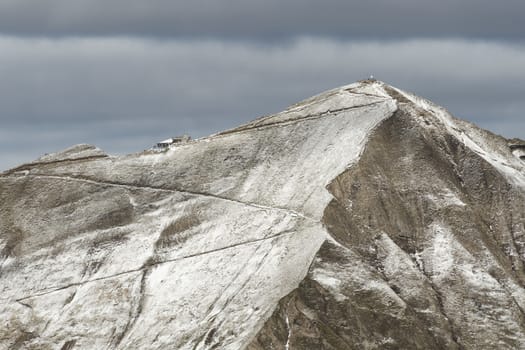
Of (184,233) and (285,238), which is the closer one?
(285,238)

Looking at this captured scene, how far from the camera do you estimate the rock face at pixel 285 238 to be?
11144 centimetres

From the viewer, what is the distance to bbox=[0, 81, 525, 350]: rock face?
111 metres

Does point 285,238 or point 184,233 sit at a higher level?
point 285,238

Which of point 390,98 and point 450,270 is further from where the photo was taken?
point 390,98

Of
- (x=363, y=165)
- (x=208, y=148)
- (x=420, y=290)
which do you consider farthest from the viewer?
(x=208, y=148)

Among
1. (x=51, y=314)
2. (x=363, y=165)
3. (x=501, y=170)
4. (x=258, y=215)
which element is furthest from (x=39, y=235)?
(x=501, y=170)

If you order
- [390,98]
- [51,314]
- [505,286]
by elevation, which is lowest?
[51,314]

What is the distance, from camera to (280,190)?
12281cm

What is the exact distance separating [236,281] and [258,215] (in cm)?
766

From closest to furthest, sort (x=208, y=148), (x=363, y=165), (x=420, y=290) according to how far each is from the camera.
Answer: (x=420, y=290) → (x=363, y=165) → (x=208, y=148)

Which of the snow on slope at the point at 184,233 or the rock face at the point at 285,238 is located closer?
the rock face at the point at 285,238

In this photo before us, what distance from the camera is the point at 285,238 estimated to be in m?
117

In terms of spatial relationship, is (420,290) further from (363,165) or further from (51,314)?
(51,314)

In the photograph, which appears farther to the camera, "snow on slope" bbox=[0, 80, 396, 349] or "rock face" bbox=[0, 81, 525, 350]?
"snow on slope" bbox=[0, 80, 396, 349]
